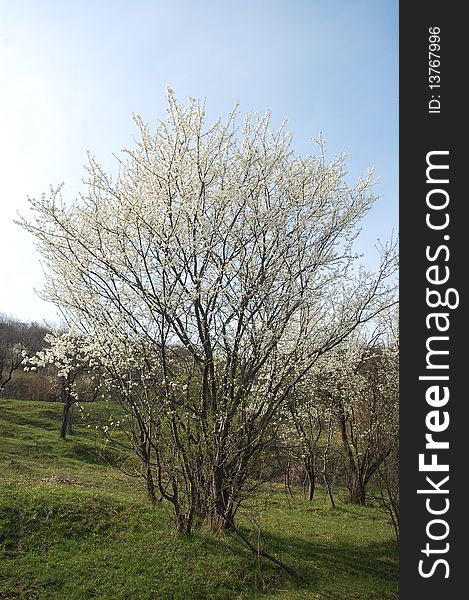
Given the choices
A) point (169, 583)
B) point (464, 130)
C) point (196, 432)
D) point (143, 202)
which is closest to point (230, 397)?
point (196, 432)

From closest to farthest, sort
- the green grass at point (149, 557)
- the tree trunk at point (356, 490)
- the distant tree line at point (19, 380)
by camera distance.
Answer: the green grass at point (149, 557), the tree trunk at point (356, 490), the distant tree line at point (19, 380)

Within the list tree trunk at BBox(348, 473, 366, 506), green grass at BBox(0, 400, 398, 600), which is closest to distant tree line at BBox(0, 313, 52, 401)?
tree trunk at BBox(348, 473, 366, 506)

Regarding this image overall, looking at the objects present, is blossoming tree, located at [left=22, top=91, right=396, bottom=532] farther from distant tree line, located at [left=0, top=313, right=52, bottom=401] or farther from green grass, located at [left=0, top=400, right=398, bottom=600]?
distant tree line, located at [left=0, top=313, right=52, bottom=401]

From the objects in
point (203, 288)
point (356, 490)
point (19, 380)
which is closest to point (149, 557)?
point (203, 288)

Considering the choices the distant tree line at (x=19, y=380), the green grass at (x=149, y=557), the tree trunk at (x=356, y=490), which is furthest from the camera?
the distant tree line at (x=19, y=380)

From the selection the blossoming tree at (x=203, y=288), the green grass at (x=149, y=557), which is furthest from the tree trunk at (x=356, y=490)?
the blossoming tree at (x=203, y=288)

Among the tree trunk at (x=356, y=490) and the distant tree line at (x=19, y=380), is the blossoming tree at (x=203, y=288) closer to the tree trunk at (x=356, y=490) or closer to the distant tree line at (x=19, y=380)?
the tree trunk at (x=356, y=490)

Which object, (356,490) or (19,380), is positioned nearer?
(356,490)

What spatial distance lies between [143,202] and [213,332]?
2022mm

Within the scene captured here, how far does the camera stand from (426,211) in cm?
334

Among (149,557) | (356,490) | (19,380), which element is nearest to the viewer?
(149,557)

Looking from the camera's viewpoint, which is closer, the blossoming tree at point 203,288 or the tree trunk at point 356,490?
the blossoming tree at point 203,288

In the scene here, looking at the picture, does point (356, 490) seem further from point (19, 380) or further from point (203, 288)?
point (19, 380)

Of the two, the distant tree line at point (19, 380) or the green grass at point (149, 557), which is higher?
the distant tree line at point (19, 380)
